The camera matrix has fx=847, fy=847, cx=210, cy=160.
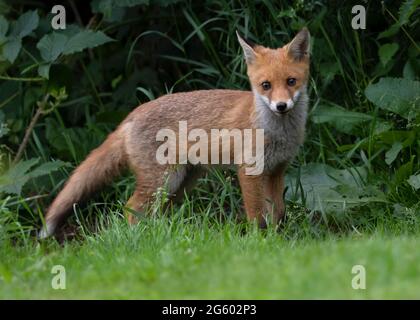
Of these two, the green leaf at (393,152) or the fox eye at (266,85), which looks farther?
the green leaf at (393,152)

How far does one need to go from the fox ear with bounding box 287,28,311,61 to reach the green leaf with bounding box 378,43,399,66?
1.06 meters

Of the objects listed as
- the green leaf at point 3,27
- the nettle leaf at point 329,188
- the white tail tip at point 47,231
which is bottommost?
the white tail tip at point 47,231

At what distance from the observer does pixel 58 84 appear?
25.8 feet

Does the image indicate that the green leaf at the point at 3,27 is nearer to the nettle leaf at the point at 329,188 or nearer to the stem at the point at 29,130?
the stem at the point at 29,130

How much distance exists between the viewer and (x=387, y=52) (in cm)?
737

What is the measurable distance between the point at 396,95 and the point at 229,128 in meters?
1.47

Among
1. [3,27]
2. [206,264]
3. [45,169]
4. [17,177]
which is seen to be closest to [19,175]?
[17,177]

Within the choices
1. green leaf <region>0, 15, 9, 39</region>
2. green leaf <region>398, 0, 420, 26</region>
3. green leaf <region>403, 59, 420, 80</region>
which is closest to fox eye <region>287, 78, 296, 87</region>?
green leaf <region>398, 0, 420, 26</region>

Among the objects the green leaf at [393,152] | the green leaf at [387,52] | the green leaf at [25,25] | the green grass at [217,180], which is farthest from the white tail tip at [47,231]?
the green leaf at [387,52]

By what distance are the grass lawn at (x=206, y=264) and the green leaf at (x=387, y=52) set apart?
1.79 meters

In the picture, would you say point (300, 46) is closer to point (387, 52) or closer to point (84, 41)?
point (387, 52)

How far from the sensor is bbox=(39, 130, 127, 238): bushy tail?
686 centimetres

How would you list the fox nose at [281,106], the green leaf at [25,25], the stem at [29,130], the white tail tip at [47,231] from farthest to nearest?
the stem at [29,130], the green leaf at [25,25], the white tail tip at [47,231], the fox nose at [281,106]

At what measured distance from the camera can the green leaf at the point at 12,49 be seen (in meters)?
7.25
